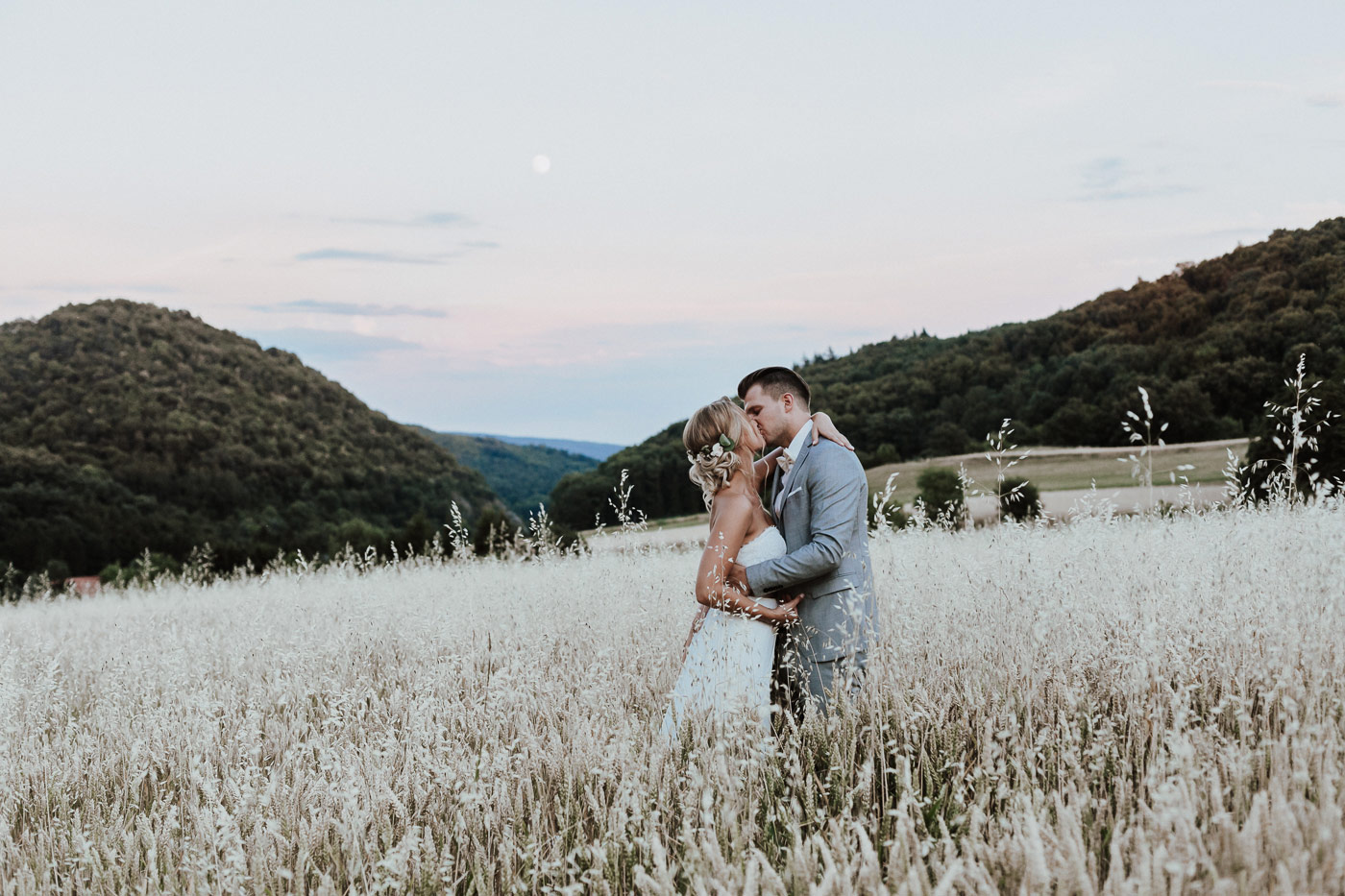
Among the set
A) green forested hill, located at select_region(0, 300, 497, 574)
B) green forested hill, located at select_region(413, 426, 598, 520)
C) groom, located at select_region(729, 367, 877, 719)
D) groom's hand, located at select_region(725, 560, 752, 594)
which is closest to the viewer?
groom, located at select_region(729, 367, 877, 719)

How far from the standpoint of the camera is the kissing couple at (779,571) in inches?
148

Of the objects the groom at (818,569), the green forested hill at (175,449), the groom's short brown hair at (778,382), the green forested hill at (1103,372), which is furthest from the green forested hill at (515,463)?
the groom at (818,569)

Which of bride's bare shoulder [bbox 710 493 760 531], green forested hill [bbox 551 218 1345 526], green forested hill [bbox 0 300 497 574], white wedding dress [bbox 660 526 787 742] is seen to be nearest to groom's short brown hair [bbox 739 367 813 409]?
bride's bare shoulder [bbox 710 493 760 531]

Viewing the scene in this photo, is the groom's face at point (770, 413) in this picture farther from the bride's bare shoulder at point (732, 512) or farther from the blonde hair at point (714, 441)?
the bride's bare shoulder at point (732, 512)

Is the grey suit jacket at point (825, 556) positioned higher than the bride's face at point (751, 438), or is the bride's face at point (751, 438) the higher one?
the bride's face at point (751, 438)

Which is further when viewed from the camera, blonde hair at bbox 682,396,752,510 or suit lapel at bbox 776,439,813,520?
suit lapel at bbox 776,439,813,520

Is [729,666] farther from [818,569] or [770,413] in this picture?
[770,413]

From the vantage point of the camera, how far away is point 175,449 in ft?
222

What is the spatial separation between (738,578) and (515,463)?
464 feet

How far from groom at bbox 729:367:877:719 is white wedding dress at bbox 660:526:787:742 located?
105 millimetres

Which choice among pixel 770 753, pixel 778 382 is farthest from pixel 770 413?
pixel 770 753

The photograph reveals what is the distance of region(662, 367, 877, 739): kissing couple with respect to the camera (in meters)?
3.76

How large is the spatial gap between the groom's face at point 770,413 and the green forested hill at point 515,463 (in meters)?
104

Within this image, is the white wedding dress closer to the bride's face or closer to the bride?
the bride
